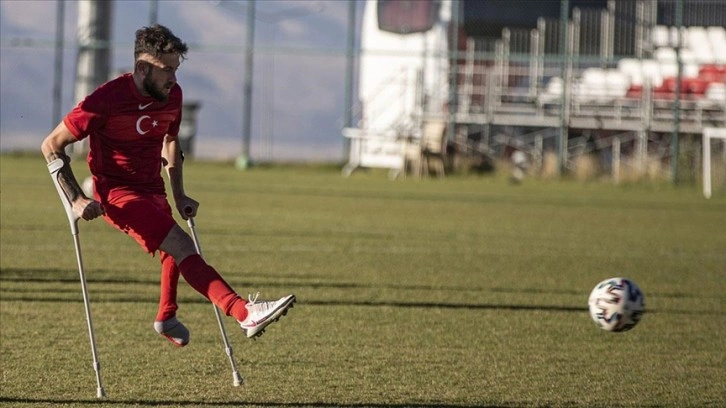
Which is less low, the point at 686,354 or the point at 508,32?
the point at 508,32

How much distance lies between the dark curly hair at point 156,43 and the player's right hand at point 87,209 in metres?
0.74

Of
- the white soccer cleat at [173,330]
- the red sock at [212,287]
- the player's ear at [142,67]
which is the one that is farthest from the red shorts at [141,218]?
the player's ear at [142,67]

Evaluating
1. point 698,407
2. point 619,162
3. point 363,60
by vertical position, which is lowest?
point 698,407

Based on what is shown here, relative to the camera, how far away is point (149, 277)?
10914 mm

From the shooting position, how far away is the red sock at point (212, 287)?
5707 mm

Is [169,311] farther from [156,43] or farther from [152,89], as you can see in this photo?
[156,43]

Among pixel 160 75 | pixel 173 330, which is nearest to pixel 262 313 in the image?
pixel 173 330

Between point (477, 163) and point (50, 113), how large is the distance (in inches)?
441

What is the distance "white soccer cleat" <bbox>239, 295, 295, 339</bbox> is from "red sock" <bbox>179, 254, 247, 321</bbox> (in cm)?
5

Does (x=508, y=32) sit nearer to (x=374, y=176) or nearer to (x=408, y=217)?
(x=374, y=176)

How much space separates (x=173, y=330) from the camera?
643 cm

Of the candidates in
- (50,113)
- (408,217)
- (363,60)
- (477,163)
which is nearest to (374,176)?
(477,163)

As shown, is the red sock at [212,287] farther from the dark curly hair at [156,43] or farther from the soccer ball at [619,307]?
the soccer ball at [619,307]

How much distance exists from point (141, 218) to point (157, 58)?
76cm
